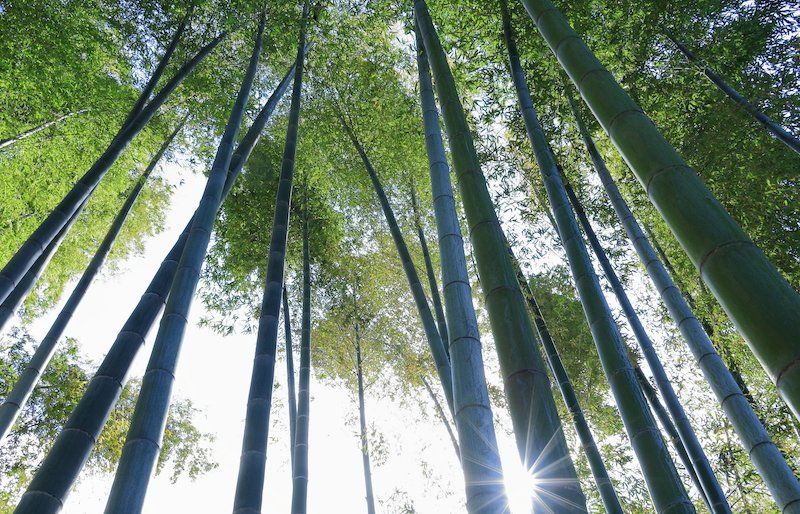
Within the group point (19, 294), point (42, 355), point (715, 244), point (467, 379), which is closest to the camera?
point (715, 244)

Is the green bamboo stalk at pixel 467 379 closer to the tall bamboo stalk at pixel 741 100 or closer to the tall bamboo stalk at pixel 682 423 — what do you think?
the tall bamboo stalk at pixel 682 423

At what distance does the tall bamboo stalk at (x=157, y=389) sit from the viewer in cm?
176

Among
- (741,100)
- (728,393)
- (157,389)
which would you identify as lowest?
(157,389)

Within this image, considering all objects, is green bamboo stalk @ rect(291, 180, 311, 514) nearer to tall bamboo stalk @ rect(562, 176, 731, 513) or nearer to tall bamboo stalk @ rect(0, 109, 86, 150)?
tall bamboo stalk @ rect(562, 176, 731, 513)

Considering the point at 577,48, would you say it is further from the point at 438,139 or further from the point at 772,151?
the point at 772,151

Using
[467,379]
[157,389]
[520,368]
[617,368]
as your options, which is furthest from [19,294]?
[617,368]

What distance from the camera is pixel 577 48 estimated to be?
1729 mm

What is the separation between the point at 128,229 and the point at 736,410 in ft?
35.2

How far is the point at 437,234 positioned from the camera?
2.50 metres

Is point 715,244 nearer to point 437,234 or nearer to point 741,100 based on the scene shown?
point 437,234

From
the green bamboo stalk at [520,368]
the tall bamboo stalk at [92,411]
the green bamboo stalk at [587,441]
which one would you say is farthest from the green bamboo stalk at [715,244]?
the green bamboo stalk at [587,441]

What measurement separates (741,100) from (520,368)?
4913 millimetres

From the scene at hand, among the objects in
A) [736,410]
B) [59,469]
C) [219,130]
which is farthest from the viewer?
[219,130]

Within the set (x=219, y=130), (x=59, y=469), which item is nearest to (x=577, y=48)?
(x=59, y=469)
